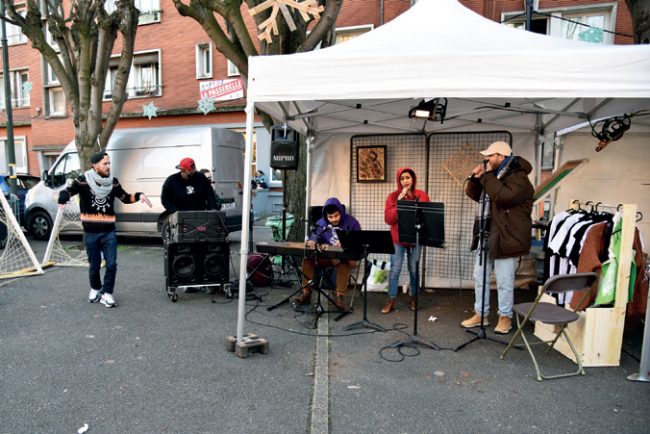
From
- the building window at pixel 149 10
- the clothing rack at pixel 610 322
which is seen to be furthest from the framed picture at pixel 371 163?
the building window at pixel 149 10

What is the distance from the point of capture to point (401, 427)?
289cm

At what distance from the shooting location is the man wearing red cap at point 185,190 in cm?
604

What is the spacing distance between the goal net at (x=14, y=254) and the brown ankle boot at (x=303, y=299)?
14.4 ft

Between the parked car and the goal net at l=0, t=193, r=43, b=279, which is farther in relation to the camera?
the parked car

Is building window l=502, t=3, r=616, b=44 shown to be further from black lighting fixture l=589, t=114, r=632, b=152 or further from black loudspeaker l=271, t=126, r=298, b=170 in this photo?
black loudspeaker l=271, t=126, r=298, b=170

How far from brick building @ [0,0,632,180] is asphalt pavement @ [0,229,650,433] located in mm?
8997

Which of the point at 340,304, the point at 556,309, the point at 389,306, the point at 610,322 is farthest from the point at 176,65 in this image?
the point at 610,322

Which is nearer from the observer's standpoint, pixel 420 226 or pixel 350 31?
pixel 420 226

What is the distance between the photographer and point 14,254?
25.2 ft

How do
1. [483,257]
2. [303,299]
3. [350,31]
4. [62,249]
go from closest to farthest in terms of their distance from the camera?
[483,257] → [303,299] → [62,249] → [350,31]

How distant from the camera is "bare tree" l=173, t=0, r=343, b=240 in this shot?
656 cm

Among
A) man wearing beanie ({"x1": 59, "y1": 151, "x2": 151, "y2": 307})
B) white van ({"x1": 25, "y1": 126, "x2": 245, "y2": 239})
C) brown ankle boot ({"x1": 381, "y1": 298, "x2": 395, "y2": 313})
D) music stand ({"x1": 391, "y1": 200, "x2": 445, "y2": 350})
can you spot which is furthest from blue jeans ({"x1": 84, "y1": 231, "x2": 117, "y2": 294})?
white van ({"x1": 25, "y1": 126, "x2": 245, "y2": 239})

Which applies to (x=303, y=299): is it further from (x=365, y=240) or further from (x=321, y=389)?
(x=321, y=389)

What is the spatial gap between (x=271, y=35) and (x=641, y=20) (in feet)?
17.1
